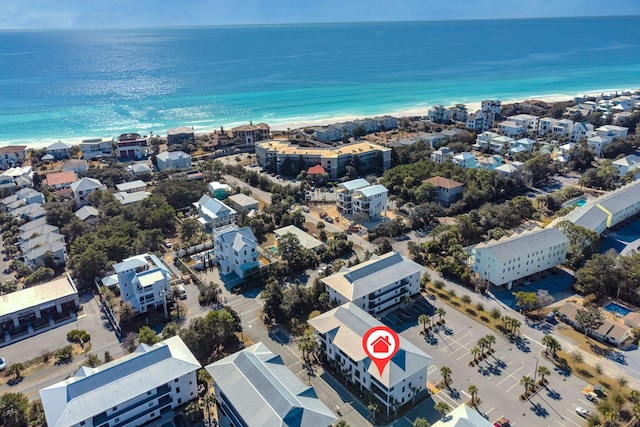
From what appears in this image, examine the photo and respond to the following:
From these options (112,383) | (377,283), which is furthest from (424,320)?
(112,383)

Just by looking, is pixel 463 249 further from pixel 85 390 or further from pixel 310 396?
pixel 85 390

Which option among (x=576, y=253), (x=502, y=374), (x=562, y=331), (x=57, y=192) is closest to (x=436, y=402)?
(x=502, y=374)

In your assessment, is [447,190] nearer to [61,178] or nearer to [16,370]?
[16,370]

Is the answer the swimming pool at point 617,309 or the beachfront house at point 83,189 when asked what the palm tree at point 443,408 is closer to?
the swimming pool at point 617,309

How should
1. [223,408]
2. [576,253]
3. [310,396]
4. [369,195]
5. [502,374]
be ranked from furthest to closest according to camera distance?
[369,195] → [576,253] → [502,374] → [223,408] → [310,396]

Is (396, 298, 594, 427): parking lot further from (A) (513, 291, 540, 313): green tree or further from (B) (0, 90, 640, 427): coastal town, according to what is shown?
(A) (513, 291, 540, 313): green tree

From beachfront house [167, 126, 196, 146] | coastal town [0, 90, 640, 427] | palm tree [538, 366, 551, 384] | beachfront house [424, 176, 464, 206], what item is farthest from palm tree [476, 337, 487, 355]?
beachfront house [167, 126, 196, 146]

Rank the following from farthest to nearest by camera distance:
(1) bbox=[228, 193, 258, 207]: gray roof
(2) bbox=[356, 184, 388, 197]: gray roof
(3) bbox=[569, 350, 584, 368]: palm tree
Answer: (1) bbox=[228, 193, 258, 207]: gray roof
(2) bbox=[356, 184, 388, 197]: gray roof
(3) bbox=[569, 350, 584, 368]: palm tree
